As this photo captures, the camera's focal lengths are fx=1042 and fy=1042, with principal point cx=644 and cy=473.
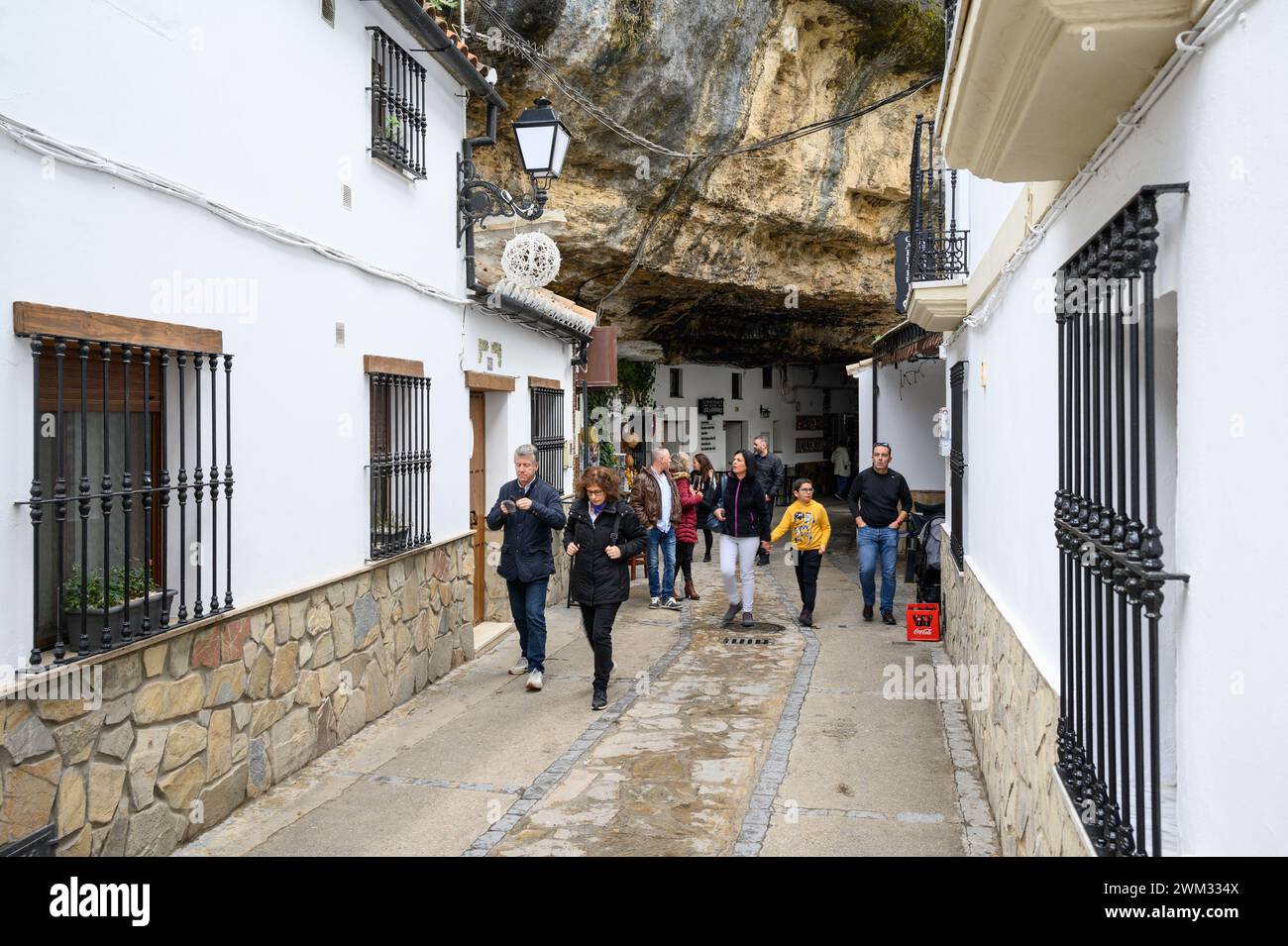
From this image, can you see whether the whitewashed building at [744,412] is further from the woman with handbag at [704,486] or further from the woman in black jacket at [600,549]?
the woman in black jacket at [600,549]

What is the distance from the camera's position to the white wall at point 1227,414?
1.76 metres

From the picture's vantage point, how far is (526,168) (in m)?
8.33

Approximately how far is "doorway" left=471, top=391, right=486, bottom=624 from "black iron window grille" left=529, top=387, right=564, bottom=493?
3.46ft

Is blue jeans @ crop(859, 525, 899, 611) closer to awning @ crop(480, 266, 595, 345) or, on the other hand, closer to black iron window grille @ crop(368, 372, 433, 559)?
awning @ crop(480, 266, 595, 345)

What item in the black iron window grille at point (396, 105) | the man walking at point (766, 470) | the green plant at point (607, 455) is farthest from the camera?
the green plant at point (607, 455)

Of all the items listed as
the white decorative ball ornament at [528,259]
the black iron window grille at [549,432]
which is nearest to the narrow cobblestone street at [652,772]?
the black iron window grille at [549,432]

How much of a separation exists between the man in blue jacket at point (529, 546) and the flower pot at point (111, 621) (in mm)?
3345

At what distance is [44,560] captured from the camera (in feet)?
13.3

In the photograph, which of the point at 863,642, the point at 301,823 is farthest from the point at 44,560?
the point at 863,642

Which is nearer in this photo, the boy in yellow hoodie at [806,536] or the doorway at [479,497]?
the doorway at [479,497]

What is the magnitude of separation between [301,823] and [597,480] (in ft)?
10.7

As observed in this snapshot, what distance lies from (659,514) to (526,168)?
3973mm

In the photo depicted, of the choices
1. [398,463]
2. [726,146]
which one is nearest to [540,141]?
[398,463]
